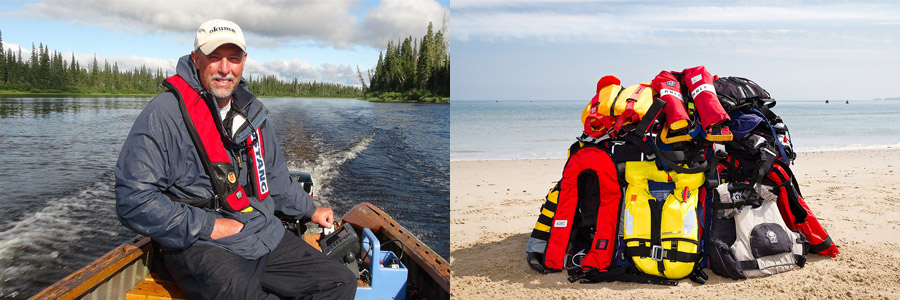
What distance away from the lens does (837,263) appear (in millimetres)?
4129

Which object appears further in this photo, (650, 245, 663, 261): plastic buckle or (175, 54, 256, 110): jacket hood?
(650, 245, 663, 261): plastic buckle

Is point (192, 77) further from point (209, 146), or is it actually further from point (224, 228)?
point (224, 228)

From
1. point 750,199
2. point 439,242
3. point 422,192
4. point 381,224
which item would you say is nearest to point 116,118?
point 422,192

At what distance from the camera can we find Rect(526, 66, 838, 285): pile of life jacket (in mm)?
3828

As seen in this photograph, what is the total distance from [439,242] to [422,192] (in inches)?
136

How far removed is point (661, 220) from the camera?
3.84 metres

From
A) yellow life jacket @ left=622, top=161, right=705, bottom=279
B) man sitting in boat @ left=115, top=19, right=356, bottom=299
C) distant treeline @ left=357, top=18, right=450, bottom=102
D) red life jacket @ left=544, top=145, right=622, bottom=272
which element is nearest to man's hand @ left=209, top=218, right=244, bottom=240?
man sitting in boat @ left=115, top=19, right=356, bottom=299

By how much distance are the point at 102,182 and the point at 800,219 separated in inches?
430

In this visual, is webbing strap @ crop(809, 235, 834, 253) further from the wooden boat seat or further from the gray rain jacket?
the wooden boat seat

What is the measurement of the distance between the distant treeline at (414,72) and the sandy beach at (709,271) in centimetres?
3215

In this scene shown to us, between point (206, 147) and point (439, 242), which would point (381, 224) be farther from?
point (439, 242)

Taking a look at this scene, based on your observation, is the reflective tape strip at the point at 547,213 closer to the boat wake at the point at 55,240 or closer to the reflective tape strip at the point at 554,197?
the reflective tape strip at the point at 554,197

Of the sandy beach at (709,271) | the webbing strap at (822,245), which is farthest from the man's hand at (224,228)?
the webbing strap at (822,245)

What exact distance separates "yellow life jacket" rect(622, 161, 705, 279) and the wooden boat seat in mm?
2703
